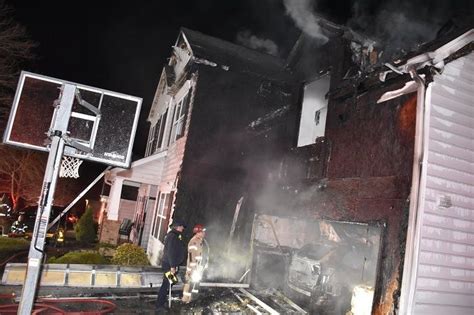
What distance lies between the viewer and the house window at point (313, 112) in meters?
11.1

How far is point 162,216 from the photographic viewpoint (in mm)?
12281

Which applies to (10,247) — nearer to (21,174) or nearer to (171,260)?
(171,260)

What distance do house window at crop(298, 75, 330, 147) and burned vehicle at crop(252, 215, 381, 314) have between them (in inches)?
114

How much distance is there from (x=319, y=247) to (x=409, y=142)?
431 centimetres

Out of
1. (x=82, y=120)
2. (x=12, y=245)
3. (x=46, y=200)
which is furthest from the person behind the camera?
(x=12, y=245)

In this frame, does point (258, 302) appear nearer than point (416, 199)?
No

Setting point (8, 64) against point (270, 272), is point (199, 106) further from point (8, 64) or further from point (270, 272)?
point (8, 64)

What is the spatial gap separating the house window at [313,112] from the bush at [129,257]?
6598 mm

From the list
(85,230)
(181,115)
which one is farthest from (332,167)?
(85,230)

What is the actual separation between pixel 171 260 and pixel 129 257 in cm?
427

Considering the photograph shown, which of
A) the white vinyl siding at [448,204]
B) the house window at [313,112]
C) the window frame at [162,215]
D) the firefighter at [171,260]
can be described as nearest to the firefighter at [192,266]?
the firefighter at [171,260]

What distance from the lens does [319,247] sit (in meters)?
9.30

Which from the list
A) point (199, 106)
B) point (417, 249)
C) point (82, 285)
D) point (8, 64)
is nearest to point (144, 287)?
point (82, 285)

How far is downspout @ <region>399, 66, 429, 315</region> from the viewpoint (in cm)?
526
